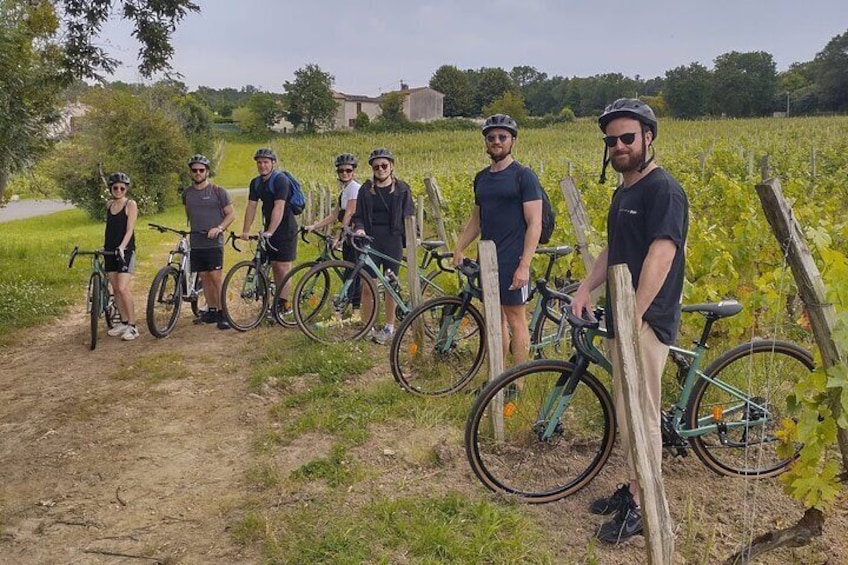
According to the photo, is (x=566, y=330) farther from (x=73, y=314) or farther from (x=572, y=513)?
(x=73, y=314)

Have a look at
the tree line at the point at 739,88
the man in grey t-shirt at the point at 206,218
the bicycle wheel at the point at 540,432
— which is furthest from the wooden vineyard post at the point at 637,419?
the tree line at the point at 739,88

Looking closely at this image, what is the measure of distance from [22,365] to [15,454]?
7.85 ft

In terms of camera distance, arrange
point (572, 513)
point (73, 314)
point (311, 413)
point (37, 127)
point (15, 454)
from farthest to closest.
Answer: point (37, 127) < point (73, 314) < point (311, 413) < point (15, 454) < point (572, 513)

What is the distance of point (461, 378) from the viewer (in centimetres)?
484

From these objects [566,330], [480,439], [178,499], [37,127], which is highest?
[37,127]

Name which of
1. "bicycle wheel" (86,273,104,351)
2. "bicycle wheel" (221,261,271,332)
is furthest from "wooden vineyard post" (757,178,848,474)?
"bicycle wheel" (86,273,104,351)

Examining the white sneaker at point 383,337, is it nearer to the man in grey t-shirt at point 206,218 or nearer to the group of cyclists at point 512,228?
the group of cyclists at point 512,228

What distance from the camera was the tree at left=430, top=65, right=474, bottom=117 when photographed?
9425 centimetres

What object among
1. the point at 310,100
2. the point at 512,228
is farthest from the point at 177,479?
the point at 310,100

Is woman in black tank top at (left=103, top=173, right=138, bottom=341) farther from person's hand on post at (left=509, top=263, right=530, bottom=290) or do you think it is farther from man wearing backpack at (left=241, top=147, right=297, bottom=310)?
person's hand on post at (left=509, top=263, right=530, bottom=290)

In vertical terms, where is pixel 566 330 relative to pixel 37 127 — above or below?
below

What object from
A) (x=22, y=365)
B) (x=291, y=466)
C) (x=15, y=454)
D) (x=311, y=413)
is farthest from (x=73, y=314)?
(x=291, y=466)

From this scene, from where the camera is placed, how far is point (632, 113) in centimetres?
270

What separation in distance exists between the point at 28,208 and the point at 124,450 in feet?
99.0
